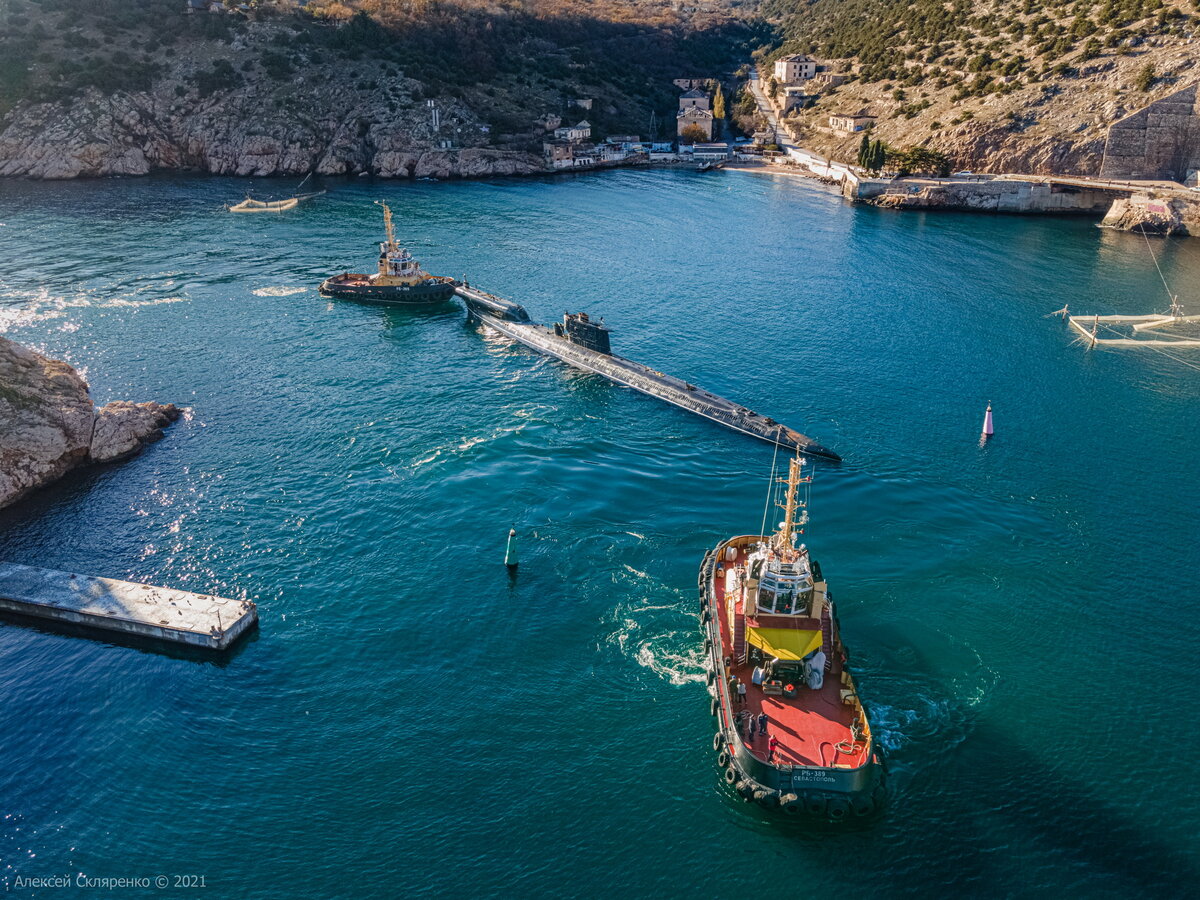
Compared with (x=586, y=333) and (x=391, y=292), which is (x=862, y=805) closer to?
(x=586, y=333)

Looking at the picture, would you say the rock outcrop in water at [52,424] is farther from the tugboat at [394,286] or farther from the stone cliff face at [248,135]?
the stone cliff face at [248,135]

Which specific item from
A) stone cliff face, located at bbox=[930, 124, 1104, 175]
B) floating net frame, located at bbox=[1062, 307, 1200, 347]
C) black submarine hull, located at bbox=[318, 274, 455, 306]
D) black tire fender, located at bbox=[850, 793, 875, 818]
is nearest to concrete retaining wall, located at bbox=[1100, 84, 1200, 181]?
stone cliff face, located at bbox=[930, 124, 1104, 175]

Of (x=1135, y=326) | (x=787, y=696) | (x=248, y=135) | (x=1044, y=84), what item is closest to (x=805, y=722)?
(x=787, y=696)

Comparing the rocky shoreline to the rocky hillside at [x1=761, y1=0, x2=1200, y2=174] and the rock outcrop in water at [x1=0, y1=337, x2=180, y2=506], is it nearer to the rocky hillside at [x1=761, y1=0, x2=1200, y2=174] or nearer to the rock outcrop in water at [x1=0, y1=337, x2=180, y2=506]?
the rocky hillside at [x1=761, y1=0, x2=1200, y2=174]

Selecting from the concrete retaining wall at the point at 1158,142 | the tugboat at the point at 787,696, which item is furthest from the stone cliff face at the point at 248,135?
the tugboat at the point at 787,696

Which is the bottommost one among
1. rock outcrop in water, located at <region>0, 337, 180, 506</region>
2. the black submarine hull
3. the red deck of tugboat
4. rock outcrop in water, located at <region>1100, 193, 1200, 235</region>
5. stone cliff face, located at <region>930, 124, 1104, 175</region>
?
the red deck of tugboat
